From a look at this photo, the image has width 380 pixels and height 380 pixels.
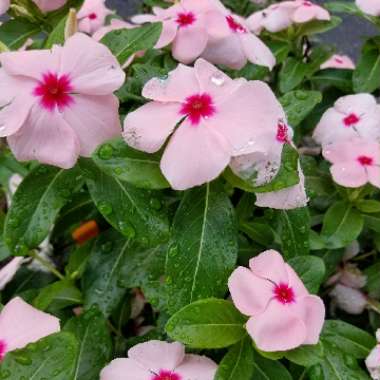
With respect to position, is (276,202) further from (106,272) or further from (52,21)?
(52,21)

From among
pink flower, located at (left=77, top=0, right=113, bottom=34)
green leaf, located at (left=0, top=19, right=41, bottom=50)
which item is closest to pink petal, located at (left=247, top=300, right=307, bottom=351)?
green leaf, located at (left=0, top=19, right=41, bottom=50)

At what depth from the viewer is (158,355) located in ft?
3.11

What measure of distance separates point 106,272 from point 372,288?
0.63 metres

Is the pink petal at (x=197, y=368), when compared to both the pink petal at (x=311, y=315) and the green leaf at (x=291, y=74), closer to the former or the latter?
the pink petal at (x=311, y=315)

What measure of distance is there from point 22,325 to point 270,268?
1.19 ft

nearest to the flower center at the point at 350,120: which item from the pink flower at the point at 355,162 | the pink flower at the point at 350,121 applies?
the pink flower at the point at 350,121

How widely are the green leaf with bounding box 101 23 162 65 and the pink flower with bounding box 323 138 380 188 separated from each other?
1.45 ft

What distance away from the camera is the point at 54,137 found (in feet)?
2.81

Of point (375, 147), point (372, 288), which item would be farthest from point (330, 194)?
point (372, 288)

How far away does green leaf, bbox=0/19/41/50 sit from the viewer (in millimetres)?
1270

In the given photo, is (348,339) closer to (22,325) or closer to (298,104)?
(298,104)

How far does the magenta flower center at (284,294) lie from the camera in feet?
2.85

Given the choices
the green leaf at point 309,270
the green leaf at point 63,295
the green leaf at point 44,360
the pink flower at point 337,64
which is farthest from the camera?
the pink flower at point 337,64

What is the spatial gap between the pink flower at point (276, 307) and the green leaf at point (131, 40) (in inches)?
15.8
